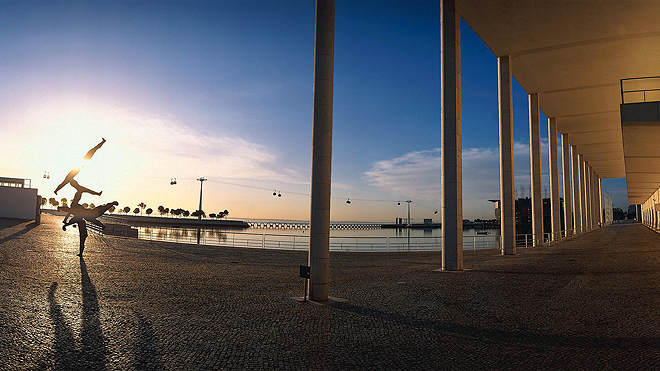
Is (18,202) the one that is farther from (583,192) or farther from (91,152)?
(583,192)

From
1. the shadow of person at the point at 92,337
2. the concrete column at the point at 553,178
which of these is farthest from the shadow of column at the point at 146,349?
the concrete column at the point at 553,178

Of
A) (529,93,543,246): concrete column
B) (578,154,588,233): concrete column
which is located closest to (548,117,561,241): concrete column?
(529,93,543,246): concrete column

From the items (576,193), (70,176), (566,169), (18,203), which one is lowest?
(18,203)

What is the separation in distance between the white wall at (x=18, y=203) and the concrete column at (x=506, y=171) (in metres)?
35.8

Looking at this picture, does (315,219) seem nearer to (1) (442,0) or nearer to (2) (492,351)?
(2) (492,351)

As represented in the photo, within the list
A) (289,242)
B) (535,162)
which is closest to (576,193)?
(535,162)

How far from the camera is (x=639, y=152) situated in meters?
17.5

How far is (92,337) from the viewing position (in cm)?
506

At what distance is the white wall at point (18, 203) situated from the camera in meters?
31.8

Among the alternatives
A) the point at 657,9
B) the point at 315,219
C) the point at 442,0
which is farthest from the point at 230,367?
the point at 657,9

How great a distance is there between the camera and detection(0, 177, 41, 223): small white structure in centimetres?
3175

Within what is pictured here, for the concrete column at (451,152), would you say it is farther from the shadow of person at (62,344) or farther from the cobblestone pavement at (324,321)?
the shadow of person at (62,344)

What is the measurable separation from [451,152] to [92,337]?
11171 millimetres

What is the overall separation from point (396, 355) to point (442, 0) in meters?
13.3
